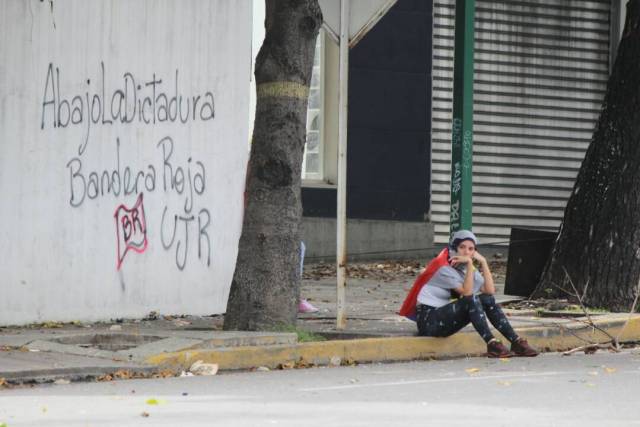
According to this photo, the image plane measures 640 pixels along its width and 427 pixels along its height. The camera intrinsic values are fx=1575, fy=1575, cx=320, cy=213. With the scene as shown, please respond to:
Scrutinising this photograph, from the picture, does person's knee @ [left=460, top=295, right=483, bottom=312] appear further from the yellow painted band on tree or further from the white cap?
the yellow painted band on tree

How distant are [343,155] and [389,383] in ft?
10.4

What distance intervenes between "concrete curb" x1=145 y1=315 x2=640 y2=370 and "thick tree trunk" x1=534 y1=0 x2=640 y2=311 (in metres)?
1.18

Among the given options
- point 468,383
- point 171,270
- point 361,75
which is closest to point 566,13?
point 361,75

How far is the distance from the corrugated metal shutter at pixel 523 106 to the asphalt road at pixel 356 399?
11239 millimetres

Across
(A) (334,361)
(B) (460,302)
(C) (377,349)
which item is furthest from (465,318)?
(A) (334,361)

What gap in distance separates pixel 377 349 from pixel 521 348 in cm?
111

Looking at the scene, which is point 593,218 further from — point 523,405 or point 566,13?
point 566,13

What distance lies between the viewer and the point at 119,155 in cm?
1402

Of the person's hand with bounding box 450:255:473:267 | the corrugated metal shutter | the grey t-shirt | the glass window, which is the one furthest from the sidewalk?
the corrugated metal shutter

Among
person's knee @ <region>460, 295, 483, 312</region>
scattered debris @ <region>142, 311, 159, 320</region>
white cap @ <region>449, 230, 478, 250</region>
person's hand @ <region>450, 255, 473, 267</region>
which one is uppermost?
white cap @ <region>449, 230, 478, 250</region>

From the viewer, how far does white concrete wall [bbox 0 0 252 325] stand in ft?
43.5

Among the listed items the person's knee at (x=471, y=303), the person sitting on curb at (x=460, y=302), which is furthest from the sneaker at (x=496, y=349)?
the person's knee at (x=471, y=303)

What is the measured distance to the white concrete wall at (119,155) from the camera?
13273 mm

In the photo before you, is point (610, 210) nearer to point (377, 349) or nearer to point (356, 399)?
point (377, 349)
